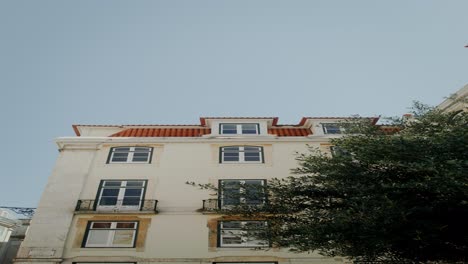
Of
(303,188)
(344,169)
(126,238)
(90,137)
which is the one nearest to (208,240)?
(126,238)

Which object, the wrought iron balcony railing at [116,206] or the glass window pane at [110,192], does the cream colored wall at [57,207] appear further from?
the glass window pane at [110,192]

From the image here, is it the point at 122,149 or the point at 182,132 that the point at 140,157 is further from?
the point at 182,132

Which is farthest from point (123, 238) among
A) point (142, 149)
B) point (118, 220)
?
point (142, 149)

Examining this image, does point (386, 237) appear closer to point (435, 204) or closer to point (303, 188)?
point (435, 204)

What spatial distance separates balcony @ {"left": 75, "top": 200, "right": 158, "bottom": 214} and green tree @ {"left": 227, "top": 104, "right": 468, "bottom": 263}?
8800 mm

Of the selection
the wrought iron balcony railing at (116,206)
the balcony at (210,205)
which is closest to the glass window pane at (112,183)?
the wrought iron balcony railing at (116,206)

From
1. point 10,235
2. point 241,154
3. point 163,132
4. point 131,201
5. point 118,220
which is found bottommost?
point 118,220

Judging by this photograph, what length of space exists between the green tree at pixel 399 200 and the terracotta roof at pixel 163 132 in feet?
39.9

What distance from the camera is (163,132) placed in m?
21.9

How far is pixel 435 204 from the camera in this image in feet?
28.7

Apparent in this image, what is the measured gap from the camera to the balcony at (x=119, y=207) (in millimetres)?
17312

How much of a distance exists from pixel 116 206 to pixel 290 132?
450 inches

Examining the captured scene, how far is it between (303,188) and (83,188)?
41.9 ft

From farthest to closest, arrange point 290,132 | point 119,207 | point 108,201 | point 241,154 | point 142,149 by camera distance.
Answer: point 290,132
point 142,149
point 241,154
point 108,201
point 119,207
